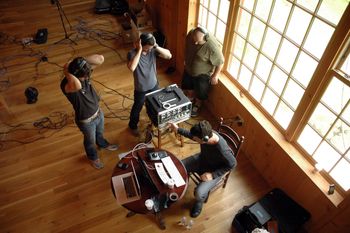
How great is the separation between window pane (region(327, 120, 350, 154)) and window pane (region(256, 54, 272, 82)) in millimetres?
871

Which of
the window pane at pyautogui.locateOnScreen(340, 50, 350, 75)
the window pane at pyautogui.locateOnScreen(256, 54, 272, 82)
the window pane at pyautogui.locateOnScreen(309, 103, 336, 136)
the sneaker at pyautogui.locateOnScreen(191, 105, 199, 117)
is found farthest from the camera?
the sneaker at pyautogui.locateOnScreen(191, 105, 199, 117)

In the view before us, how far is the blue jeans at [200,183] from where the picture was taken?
284cm

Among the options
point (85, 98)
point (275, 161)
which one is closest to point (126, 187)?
point (85, 98)

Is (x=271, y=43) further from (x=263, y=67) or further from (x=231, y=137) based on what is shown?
(x=231, y=137)

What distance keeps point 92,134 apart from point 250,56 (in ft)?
6.45

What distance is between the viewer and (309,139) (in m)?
2.75

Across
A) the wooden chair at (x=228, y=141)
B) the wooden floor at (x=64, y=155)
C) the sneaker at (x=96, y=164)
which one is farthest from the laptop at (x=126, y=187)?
the sneaker at (x=96, y=164)

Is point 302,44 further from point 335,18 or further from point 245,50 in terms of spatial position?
point 245,50

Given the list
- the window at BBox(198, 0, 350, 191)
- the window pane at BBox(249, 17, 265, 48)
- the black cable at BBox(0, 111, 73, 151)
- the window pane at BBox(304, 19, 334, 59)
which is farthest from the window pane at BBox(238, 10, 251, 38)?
the black cable at BBox(0, 111, 73, 151)

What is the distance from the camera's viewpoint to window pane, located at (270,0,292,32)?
8.18 ft

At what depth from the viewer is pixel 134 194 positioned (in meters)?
2.51

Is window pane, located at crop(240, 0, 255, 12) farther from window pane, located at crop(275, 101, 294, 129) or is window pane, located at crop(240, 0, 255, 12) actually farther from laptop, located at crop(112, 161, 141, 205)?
laptop, located at crop(112, 161, 141, 205)

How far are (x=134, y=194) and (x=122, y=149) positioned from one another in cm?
120

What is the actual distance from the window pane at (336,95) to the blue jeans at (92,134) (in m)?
2.24
